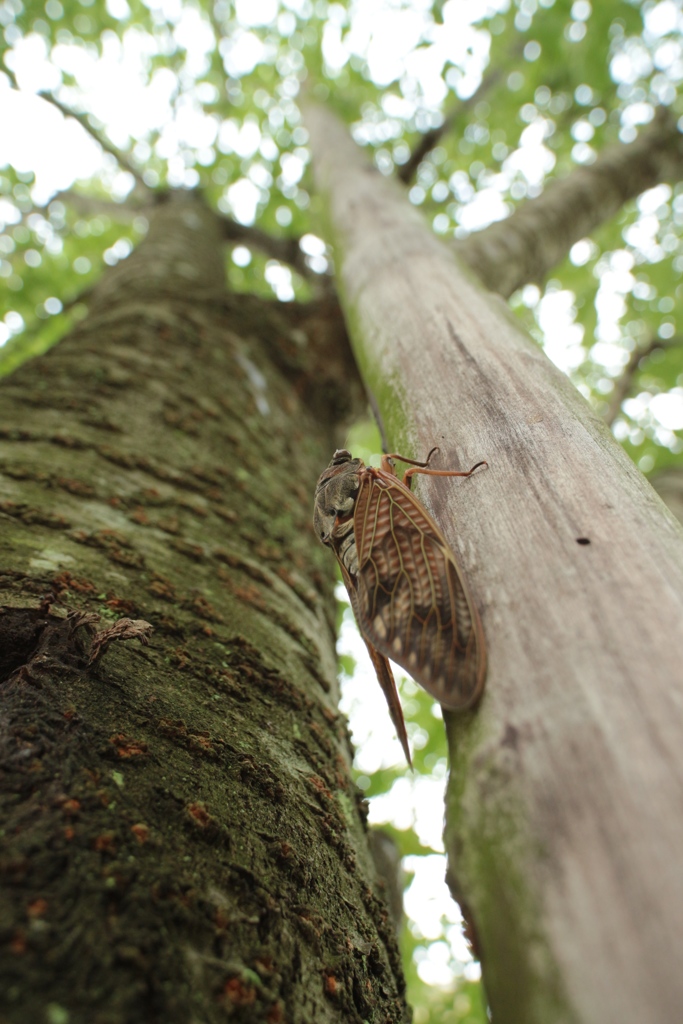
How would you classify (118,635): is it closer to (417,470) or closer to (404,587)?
(404,587)

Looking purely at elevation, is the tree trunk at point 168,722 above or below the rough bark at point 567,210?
below

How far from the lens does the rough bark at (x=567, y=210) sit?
3.37 metres

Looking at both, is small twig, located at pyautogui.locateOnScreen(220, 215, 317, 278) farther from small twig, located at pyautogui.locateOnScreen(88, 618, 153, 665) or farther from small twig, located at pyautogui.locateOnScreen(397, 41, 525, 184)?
small twig, located at pyautogui.locateOnScreen(88, 618, 153, 665)

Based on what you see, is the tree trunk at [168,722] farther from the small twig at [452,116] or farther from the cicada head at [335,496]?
the small twig at [452,116]

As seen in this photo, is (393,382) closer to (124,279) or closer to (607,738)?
(607,738)

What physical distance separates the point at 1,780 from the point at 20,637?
333 millimetres

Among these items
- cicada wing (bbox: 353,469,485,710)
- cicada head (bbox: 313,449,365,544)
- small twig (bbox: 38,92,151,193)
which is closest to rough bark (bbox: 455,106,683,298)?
cicada head (bbox: 313,449,365,544)

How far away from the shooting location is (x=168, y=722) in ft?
3.55

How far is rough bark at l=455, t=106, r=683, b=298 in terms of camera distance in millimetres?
3369

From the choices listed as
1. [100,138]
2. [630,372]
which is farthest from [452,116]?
[100,138]

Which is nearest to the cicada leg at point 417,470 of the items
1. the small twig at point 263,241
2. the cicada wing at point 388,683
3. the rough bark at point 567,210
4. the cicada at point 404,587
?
the cicada at point 404,587

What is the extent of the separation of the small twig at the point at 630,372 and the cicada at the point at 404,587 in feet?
10.9

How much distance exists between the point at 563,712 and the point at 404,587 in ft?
1.21

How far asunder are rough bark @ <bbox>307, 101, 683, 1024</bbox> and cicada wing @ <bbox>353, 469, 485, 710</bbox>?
0.09ft
